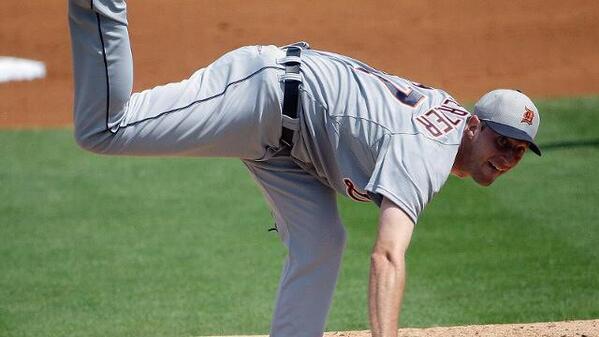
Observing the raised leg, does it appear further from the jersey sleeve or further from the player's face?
the player's face

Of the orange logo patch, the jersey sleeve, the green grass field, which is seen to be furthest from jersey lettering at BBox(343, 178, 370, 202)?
the green grass field

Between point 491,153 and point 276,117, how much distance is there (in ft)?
2.67

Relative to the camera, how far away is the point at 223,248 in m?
7.93

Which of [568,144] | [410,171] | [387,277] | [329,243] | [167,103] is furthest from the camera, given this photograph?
[568,144]

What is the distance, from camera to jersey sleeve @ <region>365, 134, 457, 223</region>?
3967mm

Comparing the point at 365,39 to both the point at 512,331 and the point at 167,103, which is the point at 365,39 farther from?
the point at 167,103

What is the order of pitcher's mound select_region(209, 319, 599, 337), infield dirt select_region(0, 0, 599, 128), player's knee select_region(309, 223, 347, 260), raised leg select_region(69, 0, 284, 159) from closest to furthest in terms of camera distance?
raised leg select_region(69, 0, 284, 159), player's knee select_region(309, 223, 347, 260), pitcher's mound select_region(209, 319, 599, 337), infield dirt select_region(0, 0, 599, 128)

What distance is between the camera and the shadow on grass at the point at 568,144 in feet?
32.4

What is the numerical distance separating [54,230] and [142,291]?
1438 mm

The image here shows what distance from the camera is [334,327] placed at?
6.52m

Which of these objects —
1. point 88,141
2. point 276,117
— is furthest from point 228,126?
point 88,141

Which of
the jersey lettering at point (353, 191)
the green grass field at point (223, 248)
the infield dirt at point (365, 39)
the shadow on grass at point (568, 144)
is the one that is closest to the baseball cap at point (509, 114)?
the jersey lettering at point (353, 191)

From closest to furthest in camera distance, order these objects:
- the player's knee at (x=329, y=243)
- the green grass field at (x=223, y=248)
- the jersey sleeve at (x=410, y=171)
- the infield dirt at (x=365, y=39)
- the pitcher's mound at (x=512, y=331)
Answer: the jersey sleeve at (x=410, y=171) < the player's knee at (x=329, y=243) < the pitcher's mound at (x=512, y=331) < the green grass field at (x=223, y=248) < the infield dirt at (x=365, y=39)

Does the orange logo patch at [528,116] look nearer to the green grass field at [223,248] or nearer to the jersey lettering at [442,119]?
the jersey lettering at [442,119]
